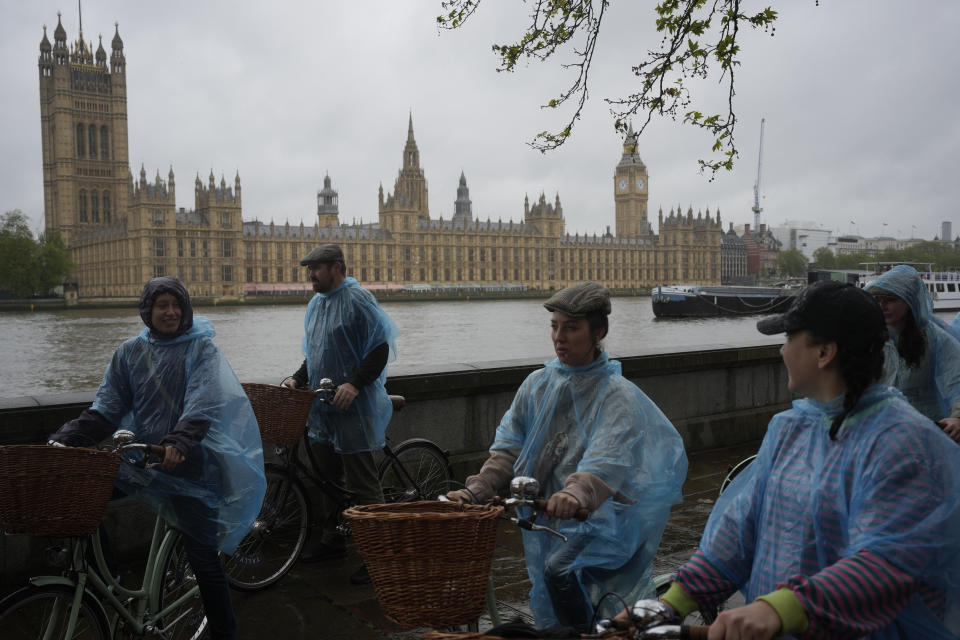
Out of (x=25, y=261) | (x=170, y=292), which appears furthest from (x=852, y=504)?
(x=25, y=261)

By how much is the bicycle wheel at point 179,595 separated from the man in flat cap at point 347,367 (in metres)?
0.96

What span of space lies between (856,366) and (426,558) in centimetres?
88

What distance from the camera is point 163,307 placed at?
8.71 ft

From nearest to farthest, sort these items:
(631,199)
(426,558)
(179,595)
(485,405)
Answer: (426,558) → (179,595) → (485,405) → (631,199)

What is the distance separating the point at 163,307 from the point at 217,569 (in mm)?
852

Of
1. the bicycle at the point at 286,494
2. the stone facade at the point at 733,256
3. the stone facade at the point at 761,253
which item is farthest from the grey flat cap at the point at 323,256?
the stone facade at the point at 761,253

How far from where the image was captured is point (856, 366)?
1472 mm

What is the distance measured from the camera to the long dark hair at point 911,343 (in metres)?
3.06

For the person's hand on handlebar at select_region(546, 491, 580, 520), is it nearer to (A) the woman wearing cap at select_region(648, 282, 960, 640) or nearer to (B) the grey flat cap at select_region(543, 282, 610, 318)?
(A) the woman wearing cap at select_region(648, 282, 960, 640)

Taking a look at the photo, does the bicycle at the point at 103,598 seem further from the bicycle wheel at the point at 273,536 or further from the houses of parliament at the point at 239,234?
the houses of parliament at the point at 239,234

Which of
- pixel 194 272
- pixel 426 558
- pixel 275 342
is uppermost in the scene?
pixel 194 272

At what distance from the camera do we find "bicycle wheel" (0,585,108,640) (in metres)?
2.20

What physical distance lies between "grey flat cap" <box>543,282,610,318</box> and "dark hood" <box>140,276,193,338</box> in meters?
1.21

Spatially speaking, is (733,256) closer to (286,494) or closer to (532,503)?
(286,494)
